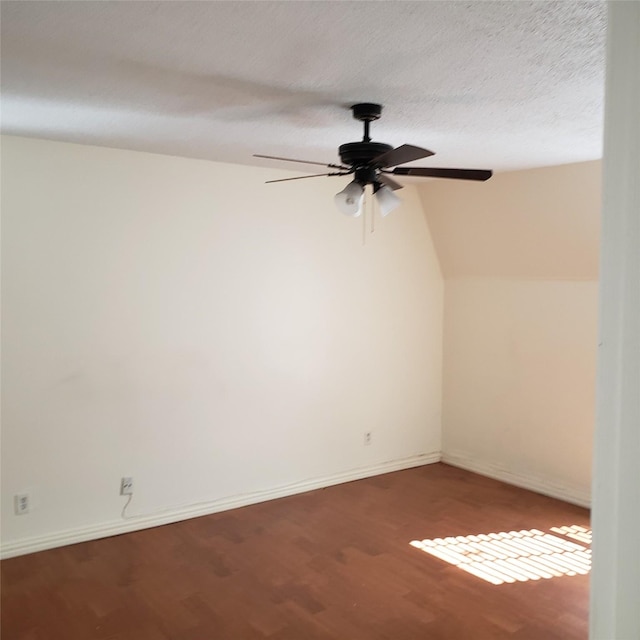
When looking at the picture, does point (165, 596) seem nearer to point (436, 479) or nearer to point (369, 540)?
point (369, 540)

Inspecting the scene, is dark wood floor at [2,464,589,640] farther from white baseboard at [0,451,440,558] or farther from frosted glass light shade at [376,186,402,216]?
frosted glass light shade at [376,186,402,216]

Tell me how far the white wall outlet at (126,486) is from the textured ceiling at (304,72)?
2201 millimetres

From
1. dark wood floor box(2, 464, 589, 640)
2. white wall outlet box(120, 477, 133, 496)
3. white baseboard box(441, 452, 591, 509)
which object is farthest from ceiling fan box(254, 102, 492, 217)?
white baseboard box(441, 452, 591, 509)

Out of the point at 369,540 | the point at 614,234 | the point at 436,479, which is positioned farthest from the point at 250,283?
the point at 614,234

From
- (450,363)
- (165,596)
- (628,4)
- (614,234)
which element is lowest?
(165,596)

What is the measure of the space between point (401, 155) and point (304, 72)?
53 centimetres

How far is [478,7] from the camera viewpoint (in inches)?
70.4

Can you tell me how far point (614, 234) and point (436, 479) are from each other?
197 inches

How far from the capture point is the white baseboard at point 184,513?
3.80 m

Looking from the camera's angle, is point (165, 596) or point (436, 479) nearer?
point (165, 596)

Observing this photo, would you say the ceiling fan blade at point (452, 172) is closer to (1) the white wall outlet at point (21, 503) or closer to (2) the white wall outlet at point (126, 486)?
(2) the white wall outlet at point (126, 486)

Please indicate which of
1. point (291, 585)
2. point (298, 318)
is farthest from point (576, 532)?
point (298, 318)

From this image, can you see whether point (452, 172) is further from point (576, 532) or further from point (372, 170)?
point (576, 532)

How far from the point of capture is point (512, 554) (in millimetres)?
3822
